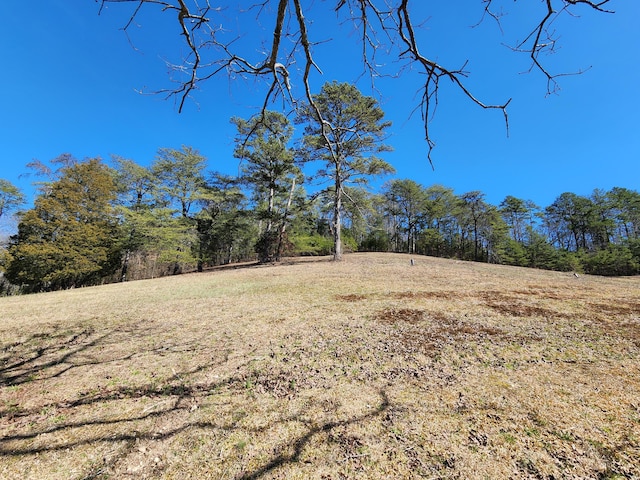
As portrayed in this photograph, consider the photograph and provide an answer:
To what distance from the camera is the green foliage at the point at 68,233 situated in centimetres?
1259

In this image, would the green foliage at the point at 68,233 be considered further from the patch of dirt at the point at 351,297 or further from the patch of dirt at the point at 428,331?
the patch of dirt at the point at 428,331

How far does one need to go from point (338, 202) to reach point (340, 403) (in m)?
13.0

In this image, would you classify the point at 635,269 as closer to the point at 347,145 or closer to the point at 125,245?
the point at 347,145

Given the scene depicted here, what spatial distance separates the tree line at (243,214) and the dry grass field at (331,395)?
4509mm

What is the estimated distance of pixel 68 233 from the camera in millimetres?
13305

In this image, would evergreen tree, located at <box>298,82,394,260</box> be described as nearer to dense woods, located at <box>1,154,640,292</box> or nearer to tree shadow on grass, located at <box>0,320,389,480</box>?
dense woods, located at <box>1,154,640,292</box>

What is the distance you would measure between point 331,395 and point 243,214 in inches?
661

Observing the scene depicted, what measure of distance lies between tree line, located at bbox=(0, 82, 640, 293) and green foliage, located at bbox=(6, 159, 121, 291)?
6cm

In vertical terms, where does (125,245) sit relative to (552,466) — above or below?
above

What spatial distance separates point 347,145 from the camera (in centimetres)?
1392

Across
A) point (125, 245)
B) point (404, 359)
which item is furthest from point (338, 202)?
point (125, 245)

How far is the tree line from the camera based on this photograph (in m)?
13.2

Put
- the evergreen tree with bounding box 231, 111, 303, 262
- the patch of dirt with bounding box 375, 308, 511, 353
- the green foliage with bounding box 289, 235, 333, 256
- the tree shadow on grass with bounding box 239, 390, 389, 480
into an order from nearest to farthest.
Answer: the tree shadow on grass with bounding box 239, 390, 389, 480 < the patch of dirt with bounding box 375, 308, 511, 353 < the evergreen tree with bounding box 231, 111, 303, 262 < the green foliage with bounding box 289, 235, 333, 256

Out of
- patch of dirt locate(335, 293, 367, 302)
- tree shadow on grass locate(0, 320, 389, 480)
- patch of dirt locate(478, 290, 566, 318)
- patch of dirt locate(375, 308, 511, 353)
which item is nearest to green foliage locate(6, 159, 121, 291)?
tree shadow on grass locate(0, 320, 389, 480)
